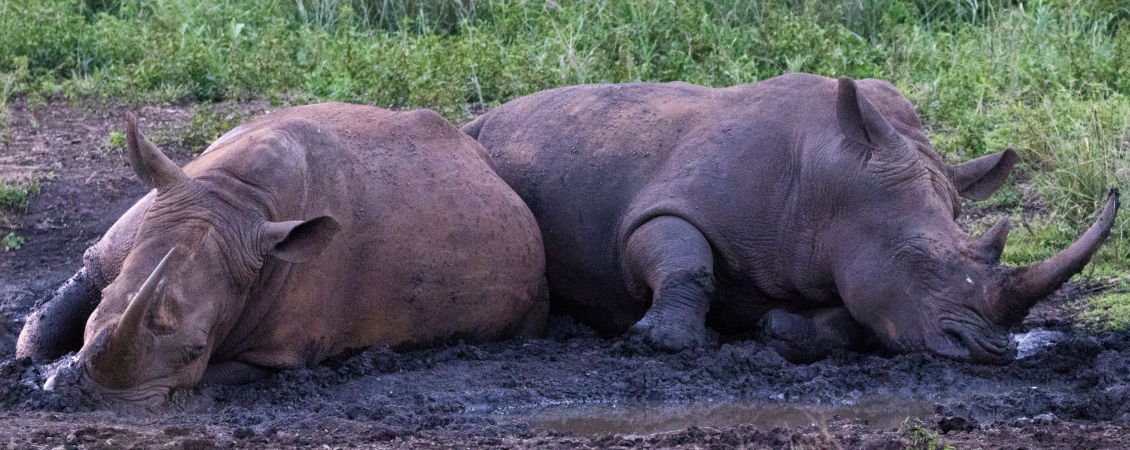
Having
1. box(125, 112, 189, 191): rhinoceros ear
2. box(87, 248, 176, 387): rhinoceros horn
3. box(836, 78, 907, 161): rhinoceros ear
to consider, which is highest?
box(125, 112, 189, 191): rhinoceros ear

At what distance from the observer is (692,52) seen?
951cm

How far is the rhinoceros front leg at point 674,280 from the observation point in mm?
5305

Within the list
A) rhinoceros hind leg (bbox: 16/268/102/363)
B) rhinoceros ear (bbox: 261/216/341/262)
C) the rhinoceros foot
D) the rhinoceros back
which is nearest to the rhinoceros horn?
rhinoceros ear (bbox: 261/216/341/262)

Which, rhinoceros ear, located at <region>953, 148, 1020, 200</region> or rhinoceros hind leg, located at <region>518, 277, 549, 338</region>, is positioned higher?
rhinoceros ear, located at <region>953, 148, 1020, 200</region>

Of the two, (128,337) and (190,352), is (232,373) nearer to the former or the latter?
(190,352)

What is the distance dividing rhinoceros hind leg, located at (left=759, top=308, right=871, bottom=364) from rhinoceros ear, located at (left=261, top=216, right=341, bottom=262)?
6.27 ft

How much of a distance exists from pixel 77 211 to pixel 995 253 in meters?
5.16

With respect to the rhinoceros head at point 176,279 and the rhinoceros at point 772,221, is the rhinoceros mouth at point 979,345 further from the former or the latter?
the rhinoceros head at point 176,279

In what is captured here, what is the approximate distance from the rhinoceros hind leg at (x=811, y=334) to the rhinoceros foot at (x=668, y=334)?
0.95 ft

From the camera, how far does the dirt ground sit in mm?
3836

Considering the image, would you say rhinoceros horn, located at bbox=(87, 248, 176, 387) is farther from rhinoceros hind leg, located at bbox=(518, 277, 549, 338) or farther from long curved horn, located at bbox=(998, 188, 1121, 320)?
long curved horn, located at bbox=(998, 188, 1121, 320)

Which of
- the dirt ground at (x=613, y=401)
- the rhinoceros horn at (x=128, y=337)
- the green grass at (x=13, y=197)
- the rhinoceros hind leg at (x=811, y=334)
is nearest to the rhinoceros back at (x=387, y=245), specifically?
the dirt ground at (x=613, y=401)

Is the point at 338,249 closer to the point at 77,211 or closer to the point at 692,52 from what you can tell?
the point at 77,211

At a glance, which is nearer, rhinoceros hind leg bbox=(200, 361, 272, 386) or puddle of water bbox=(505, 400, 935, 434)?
puddle of water bbox=(505, 400, 935, 434)
